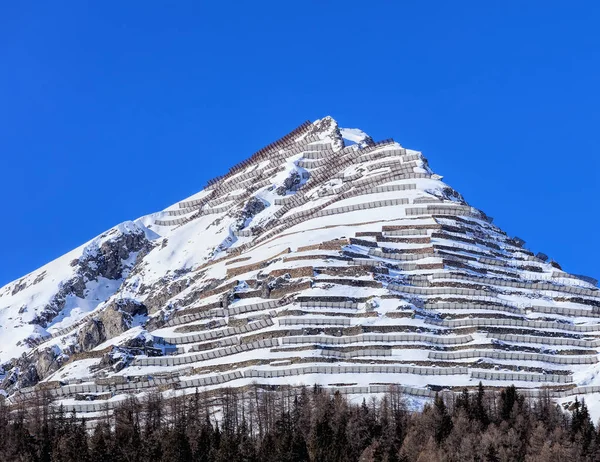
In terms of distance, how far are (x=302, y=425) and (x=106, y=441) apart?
66.7 feet

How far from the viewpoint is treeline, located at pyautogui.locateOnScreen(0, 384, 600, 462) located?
172 meters

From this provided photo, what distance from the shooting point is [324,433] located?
176375 millimetres

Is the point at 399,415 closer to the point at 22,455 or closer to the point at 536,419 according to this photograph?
the point at 536,419

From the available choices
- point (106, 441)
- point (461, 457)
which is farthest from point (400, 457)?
point (106, 441)

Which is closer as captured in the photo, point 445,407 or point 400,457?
point 400,457

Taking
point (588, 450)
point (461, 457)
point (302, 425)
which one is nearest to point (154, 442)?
point (302, 425)

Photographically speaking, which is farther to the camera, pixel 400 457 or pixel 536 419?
pixel 536 419

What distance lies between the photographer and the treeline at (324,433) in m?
172

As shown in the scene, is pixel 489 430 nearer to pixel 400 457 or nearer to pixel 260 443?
pixel 400 457

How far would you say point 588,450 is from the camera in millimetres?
173250

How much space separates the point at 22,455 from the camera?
17900 centimetres

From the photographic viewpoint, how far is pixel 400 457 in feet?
561

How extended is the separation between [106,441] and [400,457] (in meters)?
29.3

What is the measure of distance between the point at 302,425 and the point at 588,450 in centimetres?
2966
